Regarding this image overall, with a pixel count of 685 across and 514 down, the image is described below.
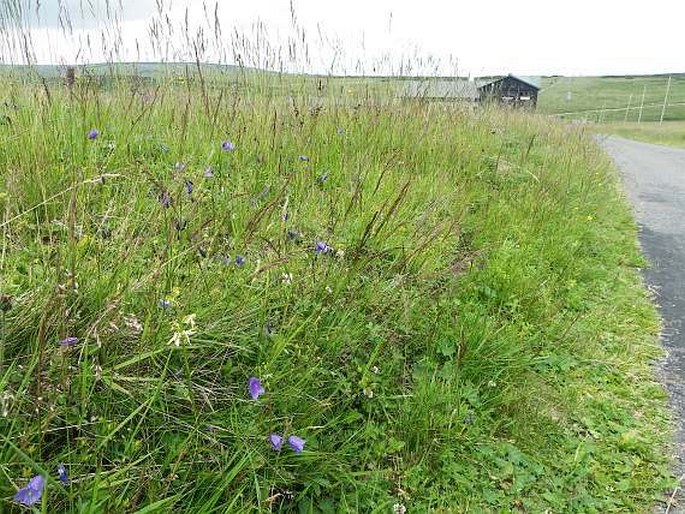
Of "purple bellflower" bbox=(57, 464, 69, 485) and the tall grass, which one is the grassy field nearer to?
the tall grass

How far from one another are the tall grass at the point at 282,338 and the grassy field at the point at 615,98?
58093mm

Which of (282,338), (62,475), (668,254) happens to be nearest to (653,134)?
(668,254)

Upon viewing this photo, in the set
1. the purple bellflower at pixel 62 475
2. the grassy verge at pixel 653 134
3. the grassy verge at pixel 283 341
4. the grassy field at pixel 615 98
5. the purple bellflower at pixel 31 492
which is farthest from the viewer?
the grassy field at pixel 615 98

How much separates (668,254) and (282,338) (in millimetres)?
4796

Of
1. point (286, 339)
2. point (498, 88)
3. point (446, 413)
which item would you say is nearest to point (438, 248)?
point (446, 413)

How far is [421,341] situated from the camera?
251 centimetres

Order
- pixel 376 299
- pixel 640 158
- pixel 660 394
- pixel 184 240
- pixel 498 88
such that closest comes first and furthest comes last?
pixel 184 240
pixel 376 299
pixel 660 394
pixel 498 88
pixel 640 158

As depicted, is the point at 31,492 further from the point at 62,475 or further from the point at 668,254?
the point at 668,254

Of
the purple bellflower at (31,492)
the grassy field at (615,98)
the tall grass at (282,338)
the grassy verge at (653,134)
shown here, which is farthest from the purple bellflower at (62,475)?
the grassy field at (615,98)

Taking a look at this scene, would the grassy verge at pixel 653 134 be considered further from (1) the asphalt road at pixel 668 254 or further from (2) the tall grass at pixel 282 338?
(2) the tall grass at pixel 282 338

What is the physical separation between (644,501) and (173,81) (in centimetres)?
446

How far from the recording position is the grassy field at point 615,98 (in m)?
63.3

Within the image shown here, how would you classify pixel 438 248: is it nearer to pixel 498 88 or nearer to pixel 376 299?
pixel 376 299

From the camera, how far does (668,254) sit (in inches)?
201
